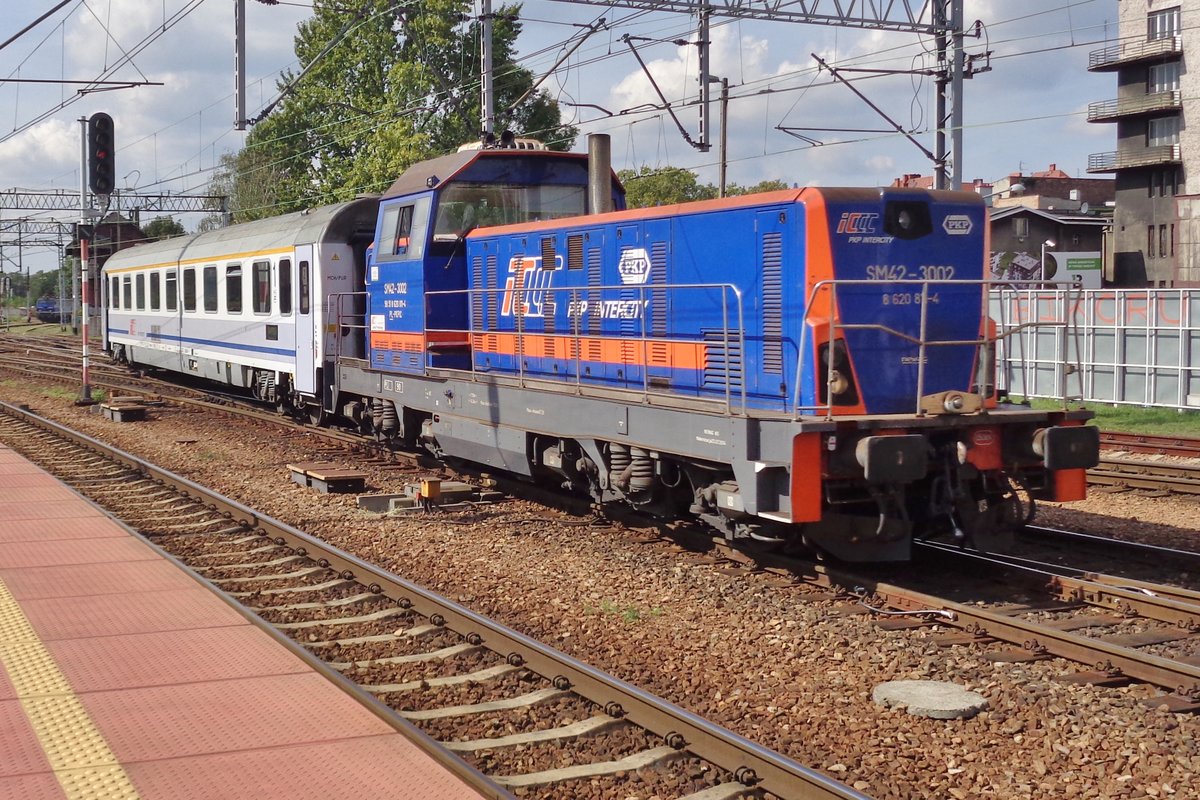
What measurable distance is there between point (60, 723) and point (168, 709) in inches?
17.8

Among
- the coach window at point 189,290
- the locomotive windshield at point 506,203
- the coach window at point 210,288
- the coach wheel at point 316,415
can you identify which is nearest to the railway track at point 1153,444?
the locomotive windshield at point 506,203

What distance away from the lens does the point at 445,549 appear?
9.57 meters

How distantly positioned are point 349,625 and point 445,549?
246cm

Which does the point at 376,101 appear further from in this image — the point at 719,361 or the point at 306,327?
the point at 719,361

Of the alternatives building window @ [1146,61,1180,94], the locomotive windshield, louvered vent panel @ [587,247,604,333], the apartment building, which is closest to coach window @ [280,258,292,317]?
the locomotive windshield

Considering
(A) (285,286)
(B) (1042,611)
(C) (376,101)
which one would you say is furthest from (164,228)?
(B) (1042,611)

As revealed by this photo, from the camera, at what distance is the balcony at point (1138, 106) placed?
48.1 meters

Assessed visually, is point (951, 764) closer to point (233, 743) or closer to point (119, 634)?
point (233, 743)

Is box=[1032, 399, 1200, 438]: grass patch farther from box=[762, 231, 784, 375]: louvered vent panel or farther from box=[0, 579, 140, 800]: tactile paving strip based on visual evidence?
box=[0, 579, 140, 800]: tactile paving strip

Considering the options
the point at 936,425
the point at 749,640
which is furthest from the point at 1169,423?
the point at 749,640

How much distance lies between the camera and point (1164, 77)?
49062 mm

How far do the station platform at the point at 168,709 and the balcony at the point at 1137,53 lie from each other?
165 ft

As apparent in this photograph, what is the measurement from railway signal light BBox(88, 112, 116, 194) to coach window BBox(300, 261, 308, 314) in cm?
518

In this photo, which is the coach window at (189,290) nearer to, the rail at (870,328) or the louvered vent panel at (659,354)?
the louvered vent panel at (659,354)
